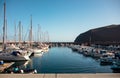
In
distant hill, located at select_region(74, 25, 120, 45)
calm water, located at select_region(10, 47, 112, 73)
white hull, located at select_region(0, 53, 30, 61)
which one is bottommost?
calm water, located at select_region(10, 47, 112, 73)

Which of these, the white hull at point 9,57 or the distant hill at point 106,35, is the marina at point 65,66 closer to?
the white hull at point 9,57

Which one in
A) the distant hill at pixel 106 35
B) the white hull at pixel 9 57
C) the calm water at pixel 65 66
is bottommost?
the calm water at pixel 65 66

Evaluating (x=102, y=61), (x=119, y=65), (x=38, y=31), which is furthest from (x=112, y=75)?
(x=38, y=31)

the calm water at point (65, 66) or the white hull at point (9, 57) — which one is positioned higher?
the white hull at point (9, 57)

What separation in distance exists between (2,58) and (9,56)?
1.30 m

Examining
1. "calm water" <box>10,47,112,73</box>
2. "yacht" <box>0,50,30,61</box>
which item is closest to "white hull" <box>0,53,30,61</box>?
"yacht" <box>0,50,30,61</box>

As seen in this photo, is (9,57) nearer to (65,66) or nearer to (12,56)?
(12,56)

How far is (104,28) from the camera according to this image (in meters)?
151

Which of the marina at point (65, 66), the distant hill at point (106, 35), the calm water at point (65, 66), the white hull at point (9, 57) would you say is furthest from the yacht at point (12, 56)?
the distant hill at point (106, 35)

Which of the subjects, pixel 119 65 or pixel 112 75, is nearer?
pixel 112 75

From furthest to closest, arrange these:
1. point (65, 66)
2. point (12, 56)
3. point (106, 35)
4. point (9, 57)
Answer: point (106, 35) → point (12, 56) → point (9, 57) → point (65, 66)

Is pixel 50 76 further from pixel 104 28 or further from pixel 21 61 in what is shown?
pixel 104 28

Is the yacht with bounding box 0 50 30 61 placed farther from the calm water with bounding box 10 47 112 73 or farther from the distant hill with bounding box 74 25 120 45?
the distant hill with bounding box 74 25 120 45

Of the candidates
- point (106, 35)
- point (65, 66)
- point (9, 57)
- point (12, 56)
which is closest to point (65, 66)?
point (65, 66)
